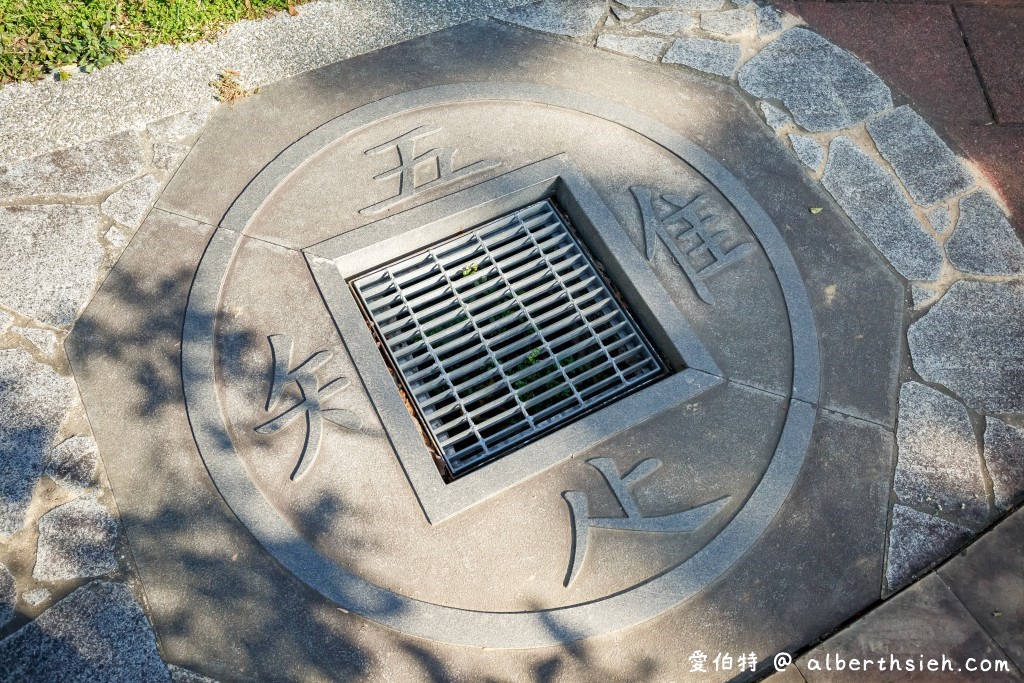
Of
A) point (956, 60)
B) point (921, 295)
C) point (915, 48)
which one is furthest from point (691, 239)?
point (956, 60)

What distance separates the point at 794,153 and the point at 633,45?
1.04 m

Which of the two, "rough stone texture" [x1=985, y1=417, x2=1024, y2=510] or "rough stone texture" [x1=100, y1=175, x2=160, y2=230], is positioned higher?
"rough stone texture" [x1=100, y1=175, x2=160, y2=230]

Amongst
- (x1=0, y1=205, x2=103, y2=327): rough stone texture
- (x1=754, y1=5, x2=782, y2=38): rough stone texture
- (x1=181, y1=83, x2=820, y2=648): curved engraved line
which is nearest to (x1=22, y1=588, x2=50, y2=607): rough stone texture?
(x1=181, y1=83, x2=820, y2=648): curved engraved line

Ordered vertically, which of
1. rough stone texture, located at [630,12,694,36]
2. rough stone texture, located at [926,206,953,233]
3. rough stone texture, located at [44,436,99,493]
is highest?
rough stone texture, located at [630,12,694,36]

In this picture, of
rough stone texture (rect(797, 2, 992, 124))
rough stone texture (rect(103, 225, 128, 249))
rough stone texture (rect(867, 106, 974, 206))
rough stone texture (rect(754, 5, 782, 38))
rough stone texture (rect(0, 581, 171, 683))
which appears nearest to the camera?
rough stone texture (rect(0, 581, 171, 683))

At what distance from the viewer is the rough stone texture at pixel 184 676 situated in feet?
7.73

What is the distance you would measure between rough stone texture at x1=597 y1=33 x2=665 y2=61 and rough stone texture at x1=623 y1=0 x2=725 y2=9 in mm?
251

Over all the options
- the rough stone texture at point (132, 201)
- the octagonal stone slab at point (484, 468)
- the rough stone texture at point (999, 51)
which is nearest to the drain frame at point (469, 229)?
the octagonal stone slab at point (484, 468)

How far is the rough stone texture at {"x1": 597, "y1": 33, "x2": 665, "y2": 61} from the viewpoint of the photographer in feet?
11.9

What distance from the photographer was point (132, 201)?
3102 millimetres

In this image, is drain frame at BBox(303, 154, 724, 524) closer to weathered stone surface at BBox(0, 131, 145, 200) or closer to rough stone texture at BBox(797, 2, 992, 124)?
weathered stone surface at BBox(0, 131, 145, 200)

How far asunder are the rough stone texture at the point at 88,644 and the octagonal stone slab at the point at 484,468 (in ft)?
0.30

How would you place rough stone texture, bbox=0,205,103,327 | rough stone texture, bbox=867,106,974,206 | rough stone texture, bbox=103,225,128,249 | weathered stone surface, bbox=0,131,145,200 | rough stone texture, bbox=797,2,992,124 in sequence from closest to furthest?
rough stone texture, bbox=0,205,103,327 < rough stone texture, bbox=103,225,128,249 < weathered stone surface, bbox=0,131,145,200 < rough stone texture, bbox=867,106,974,206 < rough stone texture, bbox=797,2,992,124

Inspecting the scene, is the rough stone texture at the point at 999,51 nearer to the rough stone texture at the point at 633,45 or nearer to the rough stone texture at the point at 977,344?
the rough stone texture at the point at 977,344
